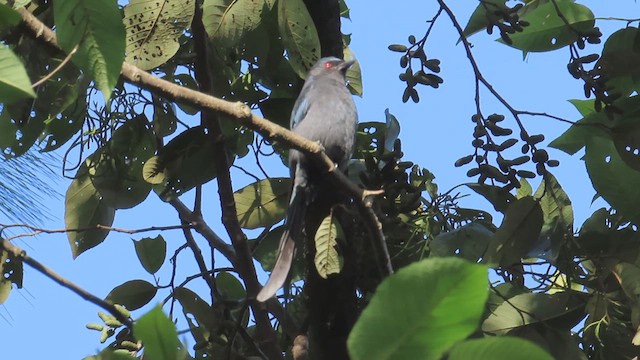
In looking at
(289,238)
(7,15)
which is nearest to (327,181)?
(289,238)

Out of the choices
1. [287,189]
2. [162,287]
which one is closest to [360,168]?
[287,189]

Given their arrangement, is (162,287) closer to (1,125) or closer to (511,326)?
(1,125)

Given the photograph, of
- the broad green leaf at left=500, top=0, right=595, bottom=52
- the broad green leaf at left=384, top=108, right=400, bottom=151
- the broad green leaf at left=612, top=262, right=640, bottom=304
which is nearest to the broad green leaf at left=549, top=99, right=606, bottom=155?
the broad green leaf at left=500, top=0, right=595, bottom=52

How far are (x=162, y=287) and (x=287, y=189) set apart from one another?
1.54ft

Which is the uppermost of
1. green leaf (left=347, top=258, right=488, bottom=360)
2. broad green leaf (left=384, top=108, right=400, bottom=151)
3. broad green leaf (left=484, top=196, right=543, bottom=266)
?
broad green leaf (left=384, top=108, right=400, bottom=151)

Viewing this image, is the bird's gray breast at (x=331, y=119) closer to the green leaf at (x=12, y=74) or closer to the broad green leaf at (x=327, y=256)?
the broad green leaf at (x=327, y=256)

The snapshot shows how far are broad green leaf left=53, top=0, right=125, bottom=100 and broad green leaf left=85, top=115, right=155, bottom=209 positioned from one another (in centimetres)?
Answer: 138

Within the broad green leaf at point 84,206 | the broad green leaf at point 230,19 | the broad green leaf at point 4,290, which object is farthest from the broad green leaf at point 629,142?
the broad green leaf at point 4,290

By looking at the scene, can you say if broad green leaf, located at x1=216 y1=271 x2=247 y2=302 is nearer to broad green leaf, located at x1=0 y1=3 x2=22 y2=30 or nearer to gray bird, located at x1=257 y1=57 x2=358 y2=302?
gray bird, located at x1=257 y1=57 x2=358 y2=302

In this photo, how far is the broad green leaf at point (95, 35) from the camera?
3.94ft

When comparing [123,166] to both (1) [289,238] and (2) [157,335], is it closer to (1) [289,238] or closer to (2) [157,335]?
(1) [289,238]

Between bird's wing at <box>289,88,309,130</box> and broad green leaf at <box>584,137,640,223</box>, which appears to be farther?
bird's wing at <box>289,88,309,130</box>

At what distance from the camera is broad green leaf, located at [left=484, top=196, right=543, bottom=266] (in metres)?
2.26

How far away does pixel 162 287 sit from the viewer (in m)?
2.63
